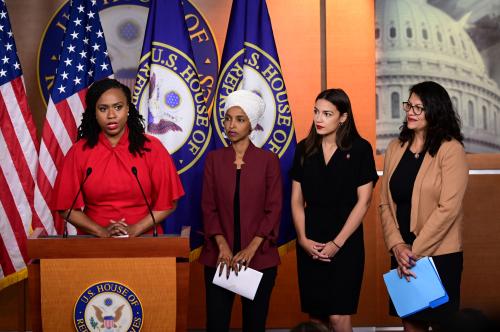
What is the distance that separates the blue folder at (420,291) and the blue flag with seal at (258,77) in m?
1.17

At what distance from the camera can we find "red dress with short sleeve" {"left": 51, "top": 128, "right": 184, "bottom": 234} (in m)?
3.81

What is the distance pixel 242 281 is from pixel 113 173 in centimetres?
82

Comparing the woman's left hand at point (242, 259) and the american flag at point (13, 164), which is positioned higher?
the american flag at point (13, 164)

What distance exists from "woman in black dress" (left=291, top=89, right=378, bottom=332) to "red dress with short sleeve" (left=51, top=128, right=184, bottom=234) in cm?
78

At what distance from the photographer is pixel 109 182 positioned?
381 cm

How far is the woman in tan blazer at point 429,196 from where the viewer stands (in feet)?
12.9

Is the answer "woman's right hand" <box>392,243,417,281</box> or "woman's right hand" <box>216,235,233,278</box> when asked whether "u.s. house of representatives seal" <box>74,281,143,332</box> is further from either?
"woman's right hand" <box>392,243,417,281</box>

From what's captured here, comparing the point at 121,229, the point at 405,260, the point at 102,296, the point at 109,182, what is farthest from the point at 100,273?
the point at 405,260

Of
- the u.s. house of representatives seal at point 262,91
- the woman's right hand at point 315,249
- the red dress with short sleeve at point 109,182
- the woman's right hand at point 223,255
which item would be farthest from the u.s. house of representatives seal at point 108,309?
the u.s. house of representatives seal at point 262,91

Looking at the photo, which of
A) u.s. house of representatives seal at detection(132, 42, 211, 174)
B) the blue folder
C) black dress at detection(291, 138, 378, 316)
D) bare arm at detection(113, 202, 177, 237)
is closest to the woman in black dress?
black dress at detection(291, 138, 378, 316)

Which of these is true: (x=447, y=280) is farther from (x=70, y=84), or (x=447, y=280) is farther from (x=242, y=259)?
(x=70, y=84)

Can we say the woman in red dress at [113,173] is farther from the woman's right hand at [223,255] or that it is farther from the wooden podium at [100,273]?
the wooden podium at [100,273]

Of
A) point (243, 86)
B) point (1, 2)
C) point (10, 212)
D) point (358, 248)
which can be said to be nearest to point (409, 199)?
point (358, 248)

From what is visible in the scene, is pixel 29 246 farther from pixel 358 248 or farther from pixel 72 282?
pixel 358 248
